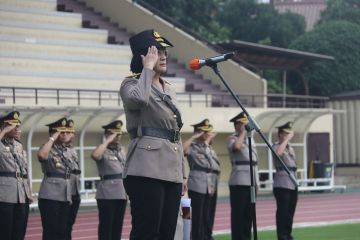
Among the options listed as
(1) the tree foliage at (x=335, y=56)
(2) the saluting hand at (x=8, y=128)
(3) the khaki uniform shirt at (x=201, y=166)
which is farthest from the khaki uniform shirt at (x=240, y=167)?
(1) the tree foliage at (x=335, y=56)

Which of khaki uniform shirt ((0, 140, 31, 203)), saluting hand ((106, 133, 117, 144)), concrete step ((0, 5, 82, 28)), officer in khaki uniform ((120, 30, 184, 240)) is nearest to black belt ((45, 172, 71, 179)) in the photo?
khaki uniform shirt ((0, 140, 31, 203))

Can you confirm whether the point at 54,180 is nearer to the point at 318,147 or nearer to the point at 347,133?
the point at 318,147

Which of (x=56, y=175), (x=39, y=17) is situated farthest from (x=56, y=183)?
(x=39, y=17)

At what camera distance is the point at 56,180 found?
12414 millimetres

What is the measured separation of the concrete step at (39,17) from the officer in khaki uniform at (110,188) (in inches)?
642

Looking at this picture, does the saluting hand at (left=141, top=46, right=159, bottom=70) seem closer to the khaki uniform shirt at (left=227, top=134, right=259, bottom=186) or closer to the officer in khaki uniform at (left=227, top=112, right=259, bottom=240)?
the officer in khaki uniform at (left=227, top=112, right=259, bottom=240)

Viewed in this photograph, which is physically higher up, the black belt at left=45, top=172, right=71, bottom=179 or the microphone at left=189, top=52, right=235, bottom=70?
the microphone at left=189, top=52, right=235, bottom=70

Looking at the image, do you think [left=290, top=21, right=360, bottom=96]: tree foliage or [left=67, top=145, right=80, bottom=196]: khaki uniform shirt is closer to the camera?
[left=67, top=145, right=80, bottom=196]: khaki uniform shirt

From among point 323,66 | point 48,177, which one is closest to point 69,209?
point 48,177

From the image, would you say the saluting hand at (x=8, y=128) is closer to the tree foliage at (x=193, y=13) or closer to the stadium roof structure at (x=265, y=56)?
the stadium roof structure at (x=265, y=56)

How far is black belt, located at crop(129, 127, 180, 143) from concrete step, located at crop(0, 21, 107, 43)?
20.9 metres

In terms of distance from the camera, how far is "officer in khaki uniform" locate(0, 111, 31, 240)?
1141cm

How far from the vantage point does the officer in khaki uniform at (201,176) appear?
564 inches

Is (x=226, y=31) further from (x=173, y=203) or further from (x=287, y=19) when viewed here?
(x=173, y=203)
